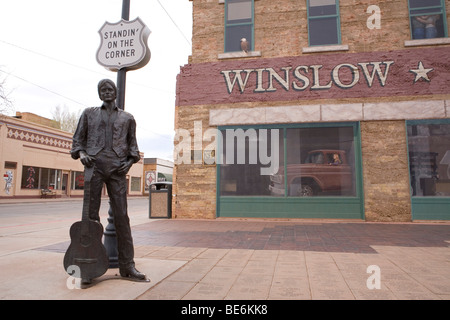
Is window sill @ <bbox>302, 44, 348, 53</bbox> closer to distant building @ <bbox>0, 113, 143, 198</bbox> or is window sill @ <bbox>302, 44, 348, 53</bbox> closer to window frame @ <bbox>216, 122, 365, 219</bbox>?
window frame @ <bbox>216, 122, 365, 219</bbox>

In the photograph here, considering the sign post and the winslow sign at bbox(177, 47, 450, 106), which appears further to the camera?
the winslow sign at bbox(177, 47, 450, 106)

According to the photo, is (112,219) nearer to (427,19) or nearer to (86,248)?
(86,248)

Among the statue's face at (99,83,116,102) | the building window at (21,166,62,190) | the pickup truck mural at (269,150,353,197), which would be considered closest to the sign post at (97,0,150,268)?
the statue's face at (99,83,116,102)

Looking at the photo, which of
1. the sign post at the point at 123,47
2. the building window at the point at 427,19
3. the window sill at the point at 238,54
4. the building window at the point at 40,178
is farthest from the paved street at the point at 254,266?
the building window at the point at 40,178

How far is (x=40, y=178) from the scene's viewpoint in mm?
28734

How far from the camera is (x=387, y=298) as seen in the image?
9.78 ft

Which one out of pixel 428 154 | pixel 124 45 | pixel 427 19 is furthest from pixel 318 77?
pixel 124 45

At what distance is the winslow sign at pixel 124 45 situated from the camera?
468 cm

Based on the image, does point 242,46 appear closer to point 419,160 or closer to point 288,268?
point 419,160

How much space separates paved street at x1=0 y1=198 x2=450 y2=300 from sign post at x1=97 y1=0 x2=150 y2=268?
2.41m

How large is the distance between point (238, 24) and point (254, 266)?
867 cm

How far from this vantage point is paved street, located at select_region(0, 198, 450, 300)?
3178mm
